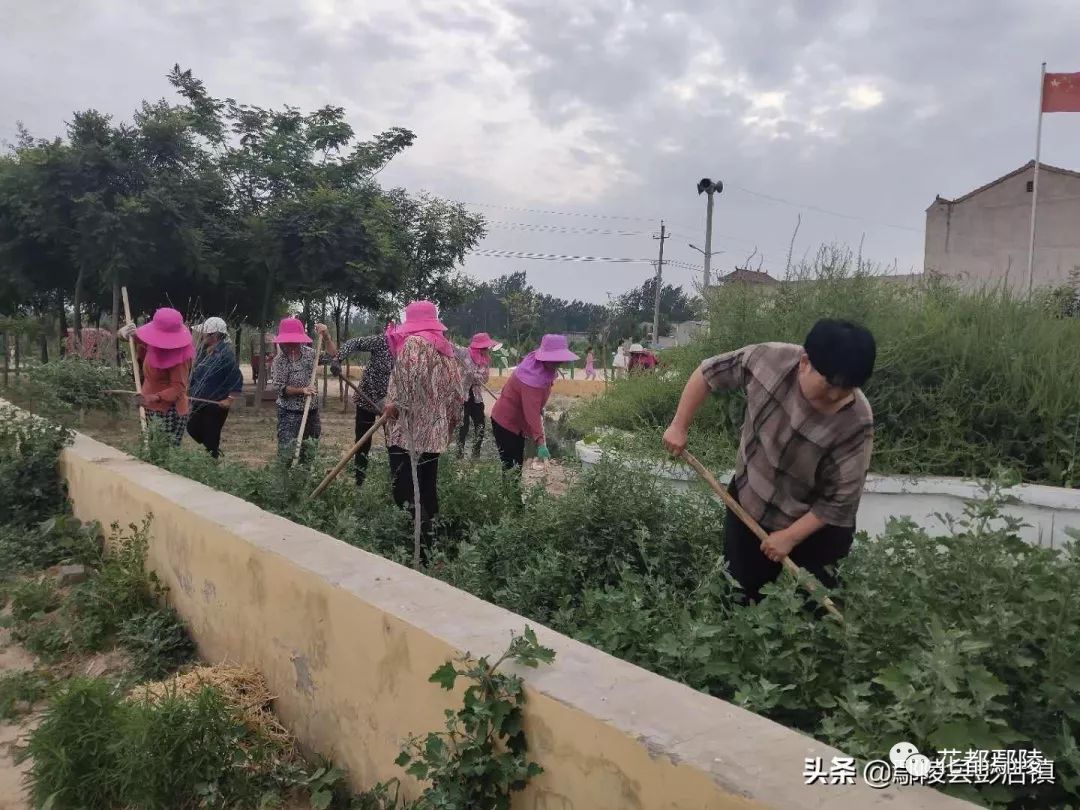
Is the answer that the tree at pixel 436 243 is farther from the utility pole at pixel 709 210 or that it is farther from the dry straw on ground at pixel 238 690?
the dry straw on ground at pixel 238 690

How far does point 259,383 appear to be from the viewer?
47.6 feet

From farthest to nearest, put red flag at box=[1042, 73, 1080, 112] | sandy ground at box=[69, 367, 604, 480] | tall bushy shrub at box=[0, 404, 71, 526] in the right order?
1. red flag at box=[1042, 73, 1080, 112]
2. sandy ground at box=[69, 367, 604, 480]
3. tall bushy shrub at box=[0, 404, 71, 526]

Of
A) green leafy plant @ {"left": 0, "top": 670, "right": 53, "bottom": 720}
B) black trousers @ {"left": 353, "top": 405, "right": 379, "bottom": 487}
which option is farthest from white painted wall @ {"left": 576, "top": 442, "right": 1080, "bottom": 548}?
green leafy plant @ {"left": 0, "top": 670, "right": 53, "bottom": 720}

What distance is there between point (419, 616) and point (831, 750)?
113cm

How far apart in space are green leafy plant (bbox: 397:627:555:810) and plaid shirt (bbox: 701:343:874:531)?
1.22 m

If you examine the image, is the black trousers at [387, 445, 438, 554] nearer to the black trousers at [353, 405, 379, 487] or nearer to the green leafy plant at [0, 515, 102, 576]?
the black trousers at [353, 405, 379, 487]

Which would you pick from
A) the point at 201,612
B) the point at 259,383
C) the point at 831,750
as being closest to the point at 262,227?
the point at 259,383

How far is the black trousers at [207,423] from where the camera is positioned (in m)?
6.50

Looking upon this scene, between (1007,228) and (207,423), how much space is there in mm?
22484

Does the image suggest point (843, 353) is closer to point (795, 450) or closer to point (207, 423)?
point (795, 450)

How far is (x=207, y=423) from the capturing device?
257 inches

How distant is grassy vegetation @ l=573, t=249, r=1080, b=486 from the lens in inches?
187

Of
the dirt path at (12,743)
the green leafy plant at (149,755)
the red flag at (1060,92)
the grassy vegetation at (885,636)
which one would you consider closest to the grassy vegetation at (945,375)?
the grassy vegetation at (885,636)

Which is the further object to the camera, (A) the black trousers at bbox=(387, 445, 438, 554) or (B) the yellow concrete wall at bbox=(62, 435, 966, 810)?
(A) the black trousers at bbox=(387, 445, 438, 554)
